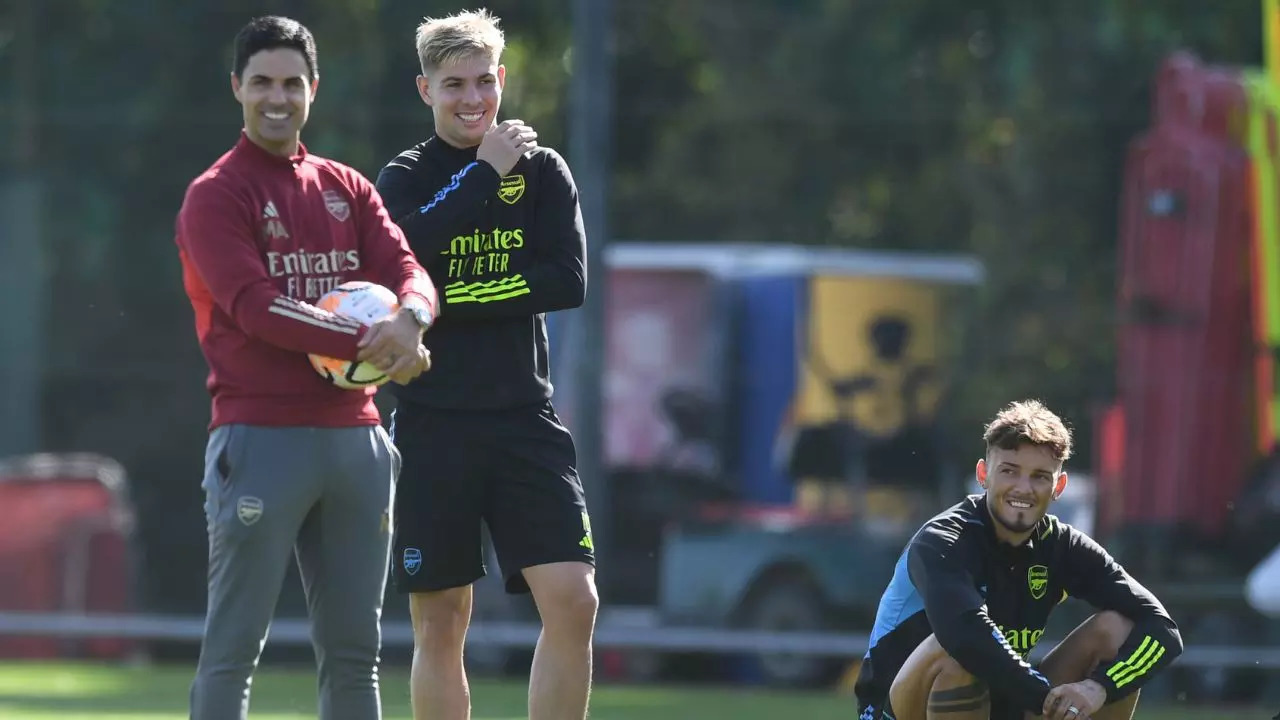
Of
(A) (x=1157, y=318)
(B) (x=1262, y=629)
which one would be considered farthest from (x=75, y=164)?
(B) (x=1262, y=629)

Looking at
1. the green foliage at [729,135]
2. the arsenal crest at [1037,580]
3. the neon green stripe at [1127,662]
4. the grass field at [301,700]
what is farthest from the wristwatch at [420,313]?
the green foliage at [729,135]

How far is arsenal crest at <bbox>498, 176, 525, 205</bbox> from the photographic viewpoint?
5.75 metres

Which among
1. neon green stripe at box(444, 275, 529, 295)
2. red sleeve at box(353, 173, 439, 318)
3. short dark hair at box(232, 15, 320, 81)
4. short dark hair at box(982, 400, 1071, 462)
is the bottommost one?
short dark hair at box(982, 400, 1071, 462)

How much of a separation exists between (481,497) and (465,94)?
0.98 metres

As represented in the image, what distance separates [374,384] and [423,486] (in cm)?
67

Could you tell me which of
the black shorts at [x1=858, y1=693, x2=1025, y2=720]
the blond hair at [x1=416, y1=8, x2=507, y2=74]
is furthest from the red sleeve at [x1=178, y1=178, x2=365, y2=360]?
the black shorts at [x1=858, y1=693, x2=1025, y2=720]

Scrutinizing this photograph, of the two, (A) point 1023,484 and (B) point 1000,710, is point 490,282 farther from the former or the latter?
(B) point 1000,710

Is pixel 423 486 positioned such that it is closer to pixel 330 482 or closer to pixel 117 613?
pixel 330 482

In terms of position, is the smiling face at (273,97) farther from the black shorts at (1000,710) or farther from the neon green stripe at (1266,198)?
the neon green stripe at (1266,198)

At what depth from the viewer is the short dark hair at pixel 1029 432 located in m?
5.53

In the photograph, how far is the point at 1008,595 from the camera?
223 inches

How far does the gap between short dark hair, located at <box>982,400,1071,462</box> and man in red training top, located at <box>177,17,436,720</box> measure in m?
1.42

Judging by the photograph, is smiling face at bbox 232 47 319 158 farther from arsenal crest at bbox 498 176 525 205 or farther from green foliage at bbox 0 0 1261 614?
green foliage at bbox 0 0 1261 614

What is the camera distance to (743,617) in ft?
43.4
